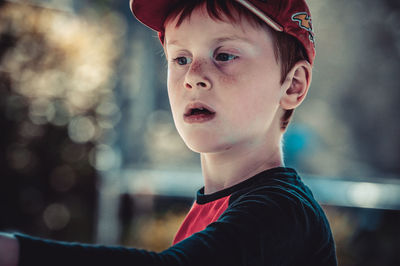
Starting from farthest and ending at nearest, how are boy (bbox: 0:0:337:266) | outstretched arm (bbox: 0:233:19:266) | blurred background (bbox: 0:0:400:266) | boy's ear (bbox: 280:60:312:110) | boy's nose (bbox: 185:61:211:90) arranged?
blurred background (bbox: 0:0:400:266), boy's ear (bbox: 280:60:312:110), boy's nose (bbox: 185:61:211:90), boy (bbox: 0:0:337:266), outstretched arm (bbox: 0:233:19:266)

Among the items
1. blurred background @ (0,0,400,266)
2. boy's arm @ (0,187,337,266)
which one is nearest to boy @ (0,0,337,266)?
boy's arm @ (0,187,337,266)

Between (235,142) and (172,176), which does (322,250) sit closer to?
(235,142)

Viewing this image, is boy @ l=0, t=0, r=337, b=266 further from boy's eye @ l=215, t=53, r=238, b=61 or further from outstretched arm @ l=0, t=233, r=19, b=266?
outstretched arm @ l=0, t=233, r=19, b=266

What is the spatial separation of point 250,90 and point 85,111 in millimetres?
3008

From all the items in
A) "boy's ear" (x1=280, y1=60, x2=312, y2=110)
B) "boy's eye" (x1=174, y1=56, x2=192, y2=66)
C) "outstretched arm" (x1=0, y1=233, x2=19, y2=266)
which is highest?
"boy's eye" (x1=174, y1=56, x2=192, y2=66)

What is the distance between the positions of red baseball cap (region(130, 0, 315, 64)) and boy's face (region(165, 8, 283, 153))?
31 mm

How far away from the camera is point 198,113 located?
0.87 meters

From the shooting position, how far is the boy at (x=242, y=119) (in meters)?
0.66

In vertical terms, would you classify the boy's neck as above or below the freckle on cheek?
below

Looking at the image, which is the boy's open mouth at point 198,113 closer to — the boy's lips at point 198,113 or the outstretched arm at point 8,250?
the boy's lips at point 198,113

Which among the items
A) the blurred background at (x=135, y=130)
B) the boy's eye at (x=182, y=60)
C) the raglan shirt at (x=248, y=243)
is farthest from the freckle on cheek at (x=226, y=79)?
the blurred background at (x=135, y=130)

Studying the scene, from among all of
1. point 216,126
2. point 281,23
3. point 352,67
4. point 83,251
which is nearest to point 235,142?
point 216,126

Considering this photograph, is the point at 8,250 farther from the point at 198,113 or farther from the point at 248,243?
the point at 198,113

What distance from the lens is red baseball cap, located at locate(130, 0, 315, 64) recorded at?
2.81 feet
